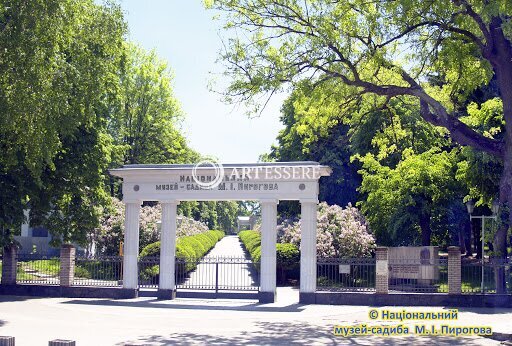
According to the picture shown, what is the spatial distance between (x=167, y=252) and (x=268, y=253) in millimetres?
4019

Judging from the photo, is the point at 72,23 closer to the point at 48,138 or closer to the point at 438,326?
the point at 48,138

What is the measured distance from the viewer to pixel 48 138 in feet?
60.0

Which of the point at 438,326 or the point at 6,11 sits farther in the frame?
the point at 438,326

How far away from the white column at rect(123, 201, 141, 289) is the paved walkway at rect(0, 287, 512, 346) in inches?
36.5

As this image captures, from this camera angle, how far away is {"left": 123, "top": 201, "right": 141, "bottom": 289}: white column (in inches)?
963

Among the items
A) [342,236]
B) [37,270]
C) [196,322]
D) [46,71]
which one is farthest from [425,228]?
[46,71]

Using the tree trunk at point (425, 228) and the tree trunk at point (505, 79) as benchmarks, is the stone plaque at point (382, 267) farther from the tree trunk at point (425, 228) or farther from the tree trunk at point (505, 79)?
the tree trunk at point (425, 228)

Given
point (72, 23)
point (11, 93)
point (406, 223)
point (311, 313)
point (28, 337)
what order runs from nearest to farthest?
point (28, 337) → point (11, 93) → point (72, 23) → point (311, 313) → point (406, 223)

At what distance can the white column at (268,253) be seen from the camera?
23.3 metres

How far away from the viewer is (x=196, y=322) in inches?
736

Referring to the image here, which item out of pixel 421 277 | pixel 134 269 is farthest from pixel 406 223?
pixel 134 269

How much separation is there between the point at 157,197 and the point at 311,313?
7.59 metres

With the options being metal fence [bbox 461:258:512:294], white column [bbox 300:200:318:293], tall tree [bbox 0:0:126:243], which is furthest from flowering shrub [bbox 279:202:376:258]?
tall tree [bbox 0:0:126:243]

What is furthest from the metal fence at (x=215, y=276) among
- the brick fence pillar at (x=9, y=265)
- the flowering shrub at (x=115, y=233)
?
the brick fence pillar at (x=9, y=265)
